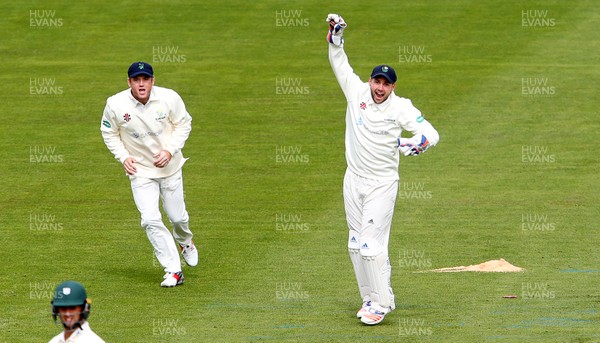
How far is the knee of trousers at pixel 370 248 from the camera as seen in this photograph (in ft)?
42.9

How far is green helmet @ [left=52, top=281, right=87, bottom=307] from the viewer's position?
8.91m

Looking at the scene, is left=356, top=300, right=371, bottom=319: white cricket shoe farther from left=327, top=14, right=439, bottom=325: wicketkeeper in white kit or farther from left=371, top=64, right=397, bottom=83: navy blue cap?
left=371, top=64, right=397, bottom=83: navy blue cap

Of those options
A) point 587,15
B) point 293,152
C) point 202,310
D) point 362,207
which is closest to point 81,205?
point 293,152

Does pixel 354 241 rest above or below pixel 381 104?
below

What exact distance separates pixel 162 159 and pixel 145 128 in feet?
1.59

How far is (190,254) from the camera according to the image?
52.5 feet

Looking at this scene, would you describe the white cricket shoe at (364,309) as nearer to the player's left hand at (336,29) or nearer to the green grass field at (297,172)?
the green grass field at (297,172)

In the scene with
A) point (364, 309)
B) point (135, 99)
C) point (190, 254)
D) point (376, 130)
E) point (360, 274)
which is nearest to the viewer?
point (376, 130)

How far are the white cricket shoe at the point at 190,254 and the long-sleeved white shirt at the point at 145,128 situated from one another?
1212 millimetres

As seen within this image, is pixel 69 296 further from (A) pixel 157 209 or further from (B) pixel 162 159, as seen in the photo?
(A) pixel 157 209

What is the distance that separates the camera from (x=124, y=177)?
70.3ft

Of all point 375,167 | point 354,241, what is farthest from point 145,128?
point 375,167

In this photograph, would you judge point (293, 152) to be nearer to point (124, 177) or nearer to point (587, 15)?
point (124, 177)

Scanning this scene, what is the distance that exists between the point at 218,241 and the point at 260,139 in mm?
6498
